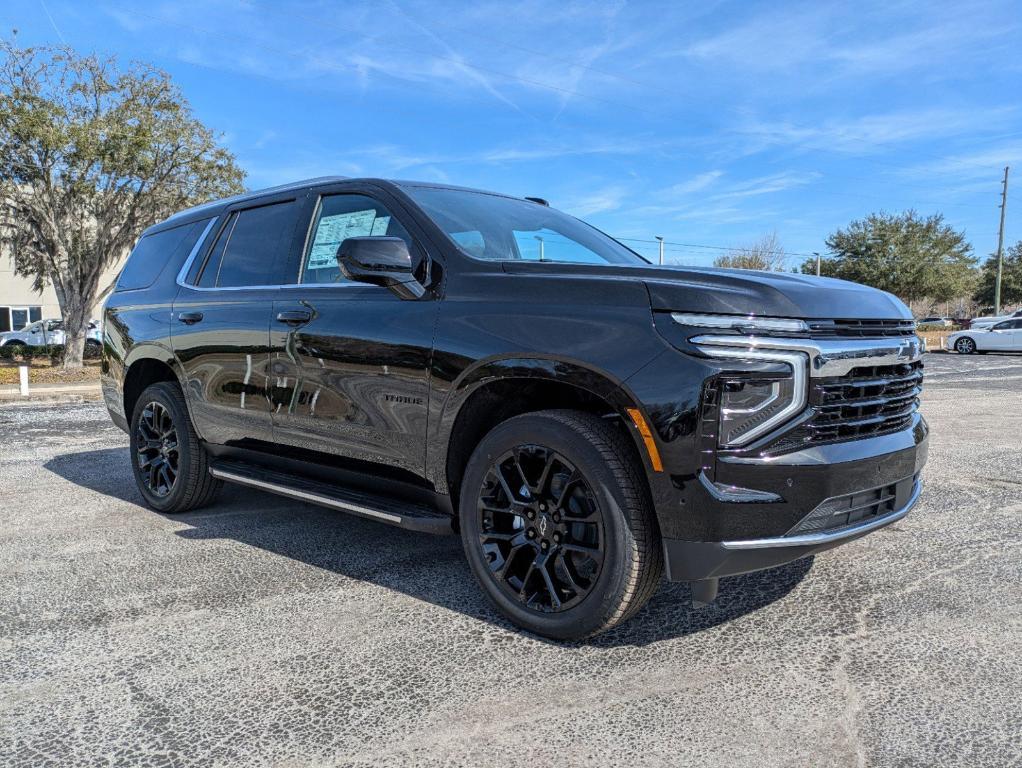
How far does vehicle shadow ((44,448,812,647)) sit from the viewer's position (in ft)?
10.3

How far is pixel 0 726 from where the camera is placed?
2.36 metres

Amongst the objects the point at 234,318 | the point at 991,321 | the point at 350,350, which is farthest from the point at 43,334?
the point at 991,321

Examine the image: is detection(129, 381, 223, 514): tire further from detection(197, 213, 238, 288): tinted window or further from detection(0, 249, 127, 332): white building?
detection(0, 249, 127, 332): white building

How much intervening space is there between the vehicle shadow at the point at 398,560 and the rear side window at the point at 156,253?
1.53 metres

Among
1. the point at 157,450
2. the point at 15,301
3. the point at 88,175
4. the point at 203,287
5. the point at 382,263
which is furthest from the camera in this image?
the point at 15,301

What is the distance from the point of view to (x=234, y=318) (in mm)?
4203

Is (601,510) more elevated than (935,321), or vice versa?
(935,321)

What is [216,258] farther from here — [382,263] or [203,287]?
[382,263]

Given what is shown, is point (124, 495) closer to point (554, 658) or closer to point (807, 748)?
point (554, 658)

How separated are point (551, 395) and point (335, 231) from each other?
1611 mm

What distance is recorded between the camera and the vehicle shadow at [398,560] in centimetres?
314

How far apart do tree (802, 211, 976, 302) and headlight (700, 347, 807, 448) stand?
4995 cm

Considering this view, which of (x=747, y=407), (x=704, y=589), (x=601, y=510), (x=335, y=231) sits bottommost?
(x=704, y=589)

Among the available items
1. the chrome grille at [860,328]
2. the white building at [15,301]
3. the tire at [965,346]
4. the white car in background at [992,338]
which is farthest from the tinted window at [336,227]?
the white building at [15,301]
